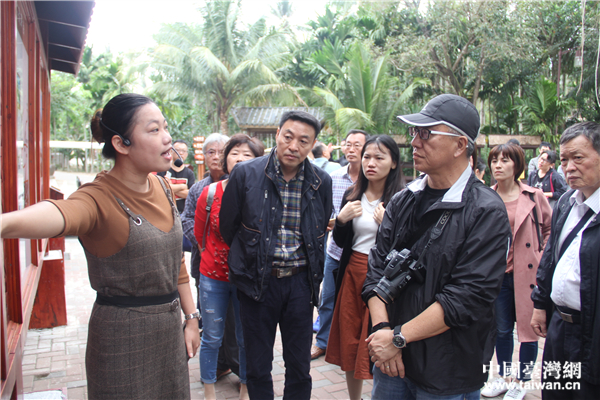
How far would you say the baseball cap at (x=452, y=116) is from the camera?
6.86 feet

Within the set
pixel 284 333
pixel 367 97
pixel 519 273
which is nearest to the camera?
pixel 284 333

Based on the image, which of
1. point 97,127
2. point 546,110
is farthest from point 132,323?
point 546,110

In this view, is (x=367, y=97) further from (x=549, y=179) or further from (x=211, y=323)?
(x=211, y=323)

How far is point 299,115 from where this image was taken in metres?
2.97

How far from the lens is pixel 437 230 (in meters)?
2.04

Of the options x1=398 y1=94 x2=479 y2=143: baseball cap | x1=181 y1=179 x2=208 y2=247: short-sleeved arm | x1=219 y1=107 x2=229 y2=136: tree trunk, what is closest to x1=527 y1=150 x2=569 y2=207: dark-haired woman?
x1=181 y1=179 x2=208 y2=247: short-sleeved arm

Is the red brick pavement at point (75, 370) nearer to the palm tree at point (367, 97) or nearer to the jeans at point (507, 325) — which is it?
the jeans at point (507, 325)

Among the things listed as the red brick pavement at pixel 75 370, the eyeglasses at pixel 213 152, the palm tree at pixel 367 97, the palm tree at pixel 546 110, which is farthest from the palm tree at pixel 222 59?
the red brick pavement at pixel 75 370

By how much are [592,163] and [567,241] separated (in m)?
0.45

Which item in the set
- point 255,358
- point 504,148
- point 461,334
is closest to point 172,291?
point 255,358

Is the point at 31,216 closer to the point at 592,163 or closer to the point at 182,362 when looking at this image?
the point at 182,362

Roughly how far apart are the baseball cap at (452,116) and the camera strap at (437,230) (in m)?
0.39

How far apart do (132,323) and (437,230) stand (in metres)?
1.40

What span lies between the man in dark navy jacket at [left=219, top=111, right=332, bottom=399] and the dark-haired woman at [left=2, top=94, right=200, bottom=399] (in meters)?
0.82
